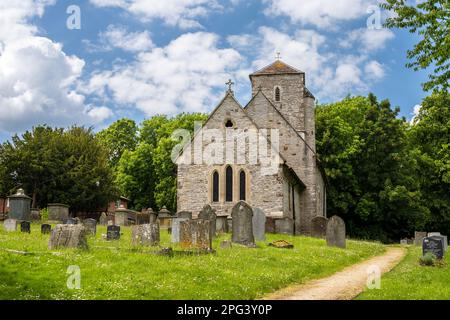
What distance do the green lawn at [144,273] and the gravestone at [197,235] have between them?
2.02ft

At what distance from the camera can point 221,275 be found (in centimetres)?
1095

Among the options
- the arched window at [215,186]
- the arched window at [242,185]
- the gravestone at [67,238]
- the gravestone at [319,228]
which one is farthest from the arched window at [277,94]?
the gravestone at [67,238]

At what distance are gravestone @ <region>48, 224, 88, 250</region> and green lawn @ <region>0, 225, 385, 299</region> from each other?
30 cm

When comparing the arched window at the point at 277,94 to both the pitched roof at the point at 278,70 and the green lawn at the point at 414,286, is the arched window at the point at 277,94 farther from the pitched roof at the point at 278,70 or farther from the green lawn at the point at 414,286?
the green lawn at the point at 414,286

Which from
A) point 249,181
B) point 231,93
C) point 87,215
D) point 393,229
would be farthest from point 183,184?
point 393,229

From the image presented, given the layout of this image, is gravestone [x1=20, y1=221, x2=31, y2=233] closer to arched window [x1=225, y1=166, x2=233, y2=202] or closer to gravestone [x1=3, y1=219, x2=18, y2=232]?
gravestone [x1=3, y1=219, x2=18, y2=232]

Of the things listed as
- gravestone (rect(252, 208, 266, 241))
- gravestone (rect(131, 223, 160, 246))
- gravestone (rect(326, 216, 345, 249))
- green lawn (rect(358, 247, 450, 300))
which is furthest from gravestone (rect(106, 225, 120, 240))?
green lawn (rect(358, 247, 450, 300))

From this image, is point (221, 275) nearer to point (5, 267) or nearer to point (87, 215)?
point (5, 267)

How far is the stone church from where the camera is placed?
92.2ft

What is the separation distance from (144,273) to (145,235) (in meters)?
5.76

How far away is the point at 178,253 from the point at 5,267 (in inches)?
188

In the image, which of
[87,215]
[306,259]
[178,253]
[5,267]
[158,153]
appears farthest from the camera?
[158,153]

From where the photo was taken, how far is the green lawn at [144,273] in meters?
8.77

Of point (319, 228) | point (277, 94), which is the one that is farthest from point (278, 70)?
point (319, 228)
